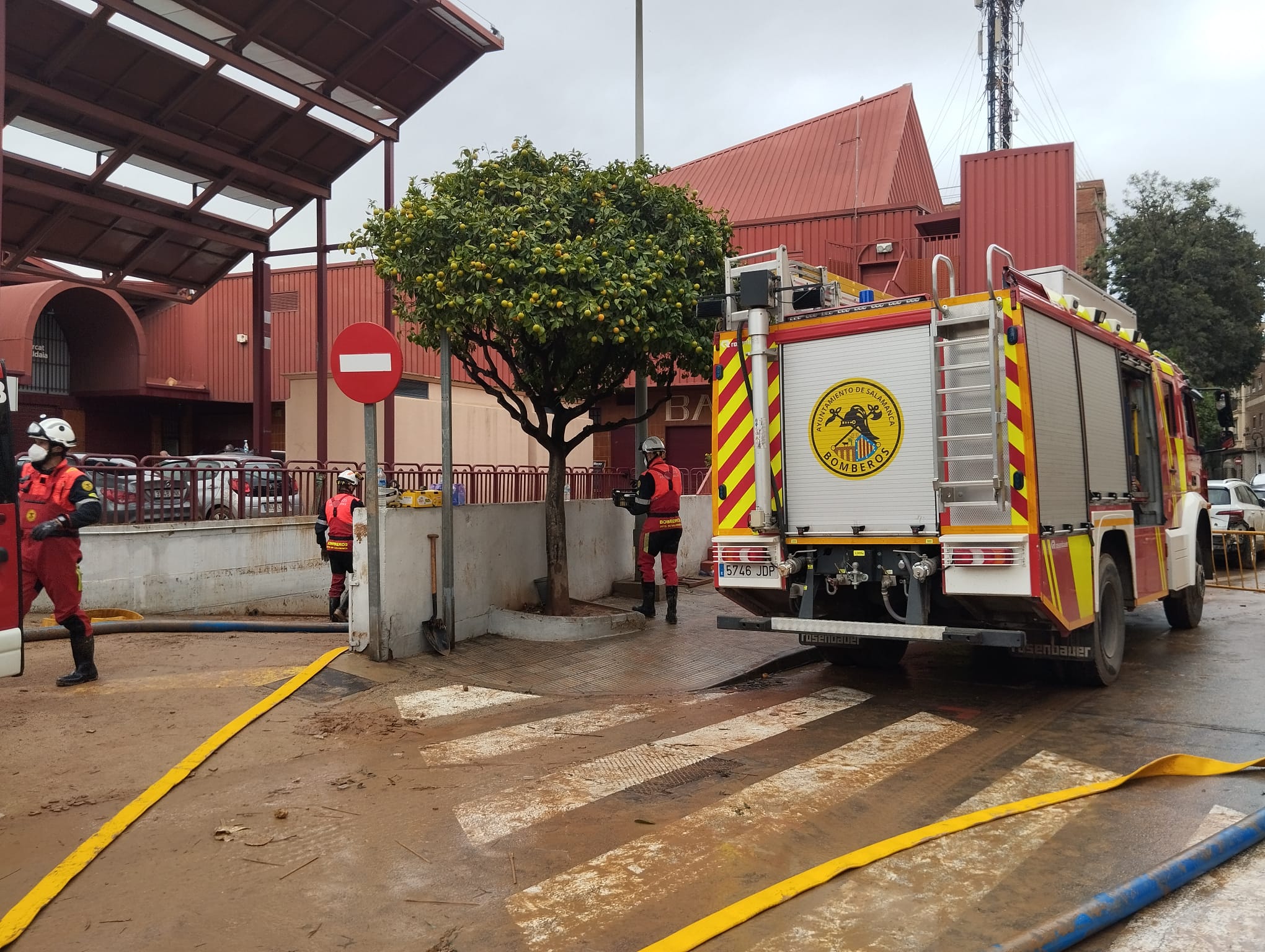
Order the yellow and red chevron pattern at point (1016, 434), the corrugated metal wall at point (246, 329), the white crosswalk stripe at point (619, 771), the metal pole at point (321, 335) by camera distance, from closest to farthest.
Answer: the white crosswalk stripe at point (619, 771) → the yellow and red chevron pattern at point (1016, 434) → the metal pole at point (321, 335) → the corrugated metal wall at point (246, 329)

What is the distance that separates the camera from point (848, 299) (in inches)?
313

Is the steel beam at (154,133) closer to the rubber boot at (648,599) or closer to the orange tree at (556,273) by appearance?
the orange tree at (556,273)

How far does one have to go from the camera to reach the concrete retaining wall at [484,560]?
805 centimetres

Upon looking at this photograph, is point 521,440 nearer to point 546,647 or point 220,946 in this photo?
point 546,647

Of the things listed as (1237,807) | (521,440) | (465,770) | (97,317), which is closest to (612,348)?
(465,770)

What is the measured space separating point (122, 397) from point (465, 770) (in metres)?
20.6

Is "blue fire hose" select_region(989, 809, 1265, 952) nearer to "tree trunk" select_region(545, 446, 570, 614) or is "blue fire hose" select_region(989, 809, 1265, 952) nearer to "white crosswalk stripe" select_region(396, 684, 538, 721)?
"white crosswalk stripe" select_region(396, 684, 538, 721)

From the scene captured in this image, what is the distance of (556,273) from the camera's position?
8.27 m

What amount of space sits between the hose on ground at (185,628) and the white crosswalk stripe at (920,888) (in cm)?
684

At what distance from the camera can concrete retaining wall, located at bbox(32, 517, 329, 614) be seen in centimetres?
1021

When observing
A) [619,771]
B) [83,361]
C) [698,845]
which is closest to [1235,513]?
[619,771]

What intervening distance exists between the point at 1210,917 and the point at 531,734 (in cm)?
377

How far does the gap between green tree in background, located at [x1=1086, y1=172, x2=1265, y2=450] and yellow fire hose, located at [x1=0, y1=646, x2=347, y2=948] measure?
27163mm

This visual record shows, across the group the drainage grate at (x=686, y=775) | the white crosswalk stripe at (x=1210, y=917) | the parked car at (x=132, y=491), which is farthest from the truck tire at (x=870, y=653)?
the parked car at (x=132, y=491)
